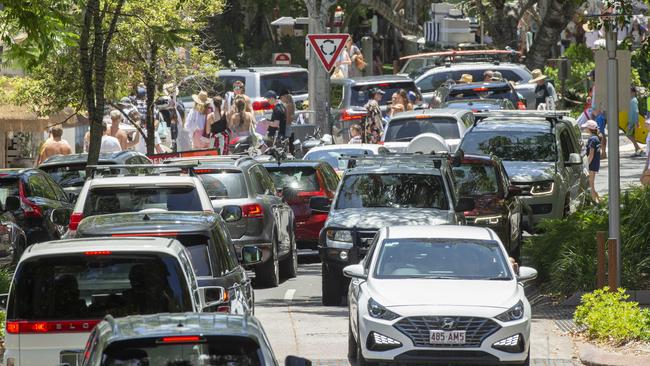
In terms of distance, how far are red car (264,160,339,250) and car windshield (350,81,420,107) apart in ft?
45.3

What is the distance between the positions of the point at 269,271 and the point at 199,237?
26.8ft

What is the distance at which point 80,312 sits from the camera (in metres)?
9.94

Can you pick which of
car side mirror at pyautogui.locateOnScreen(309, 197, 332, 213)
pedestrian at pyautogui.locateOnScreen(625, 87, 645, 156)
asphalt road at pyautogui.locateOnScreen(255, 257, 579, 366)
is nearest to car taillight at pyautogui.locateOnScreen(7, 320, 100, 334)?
asphalt road at pyautogui.locateOnScreen(255, 257, 579, 366)

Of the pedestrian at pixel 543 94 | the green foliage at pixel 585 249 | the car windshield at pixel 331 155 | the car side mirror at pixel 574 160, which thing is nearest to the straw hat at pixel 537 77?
the pedestrian at pixel 543 94

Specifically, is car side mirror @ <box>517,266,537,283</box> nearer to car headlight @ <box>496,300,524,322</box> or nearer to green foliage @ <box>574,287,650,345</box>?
car headlight @ <box>496,300,524,322</box>

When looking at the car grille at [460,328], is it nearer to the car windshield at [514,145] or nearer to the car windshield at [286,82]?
the car windshield at [514,145]

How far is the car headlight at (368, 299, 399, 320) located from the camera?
12.8 metres

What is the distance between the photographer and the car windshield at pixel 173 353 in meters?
7.88

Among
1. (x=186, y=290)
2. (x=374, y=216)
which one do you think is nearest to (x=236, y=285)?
(x=186, y=290)

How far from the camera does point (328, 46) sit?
31031 millimetres

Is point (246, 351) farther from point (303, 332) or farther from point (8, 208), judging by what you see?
point (8, 208)

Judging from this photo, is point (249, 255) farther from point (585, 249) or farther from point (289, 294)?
point (585, 249)

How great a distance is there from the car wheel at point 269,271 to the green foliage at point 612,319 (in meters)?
4.99

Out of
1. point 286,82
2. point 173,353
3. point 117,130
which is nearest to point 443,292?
point 173,353
